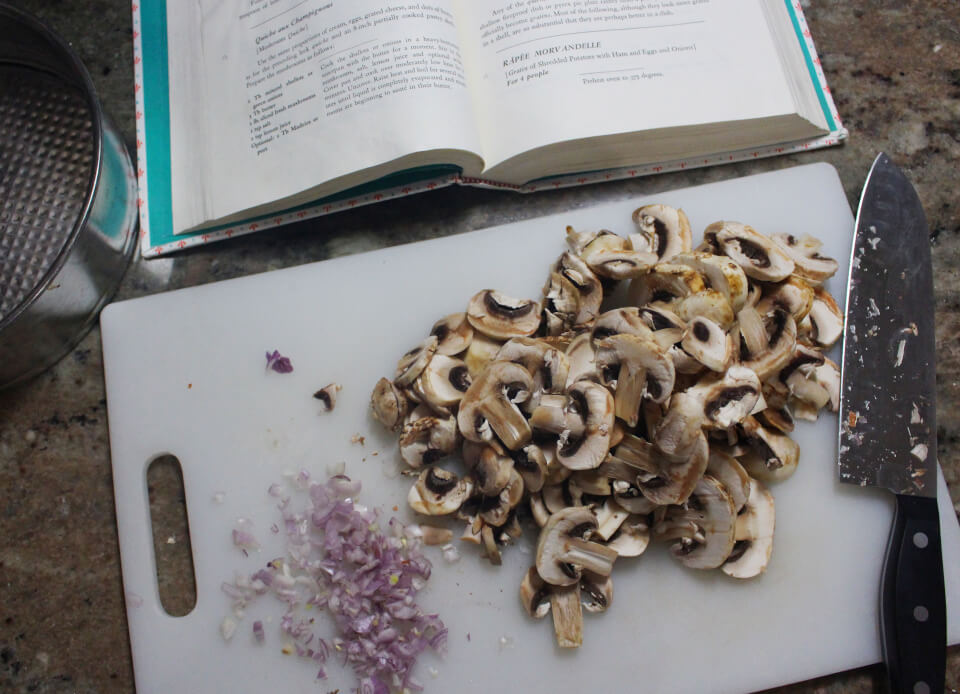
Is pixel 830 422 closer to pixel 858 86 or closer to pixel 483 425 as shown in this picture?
pixel 483 425

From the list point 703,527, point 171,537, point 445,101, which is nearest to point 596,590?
point 703,527

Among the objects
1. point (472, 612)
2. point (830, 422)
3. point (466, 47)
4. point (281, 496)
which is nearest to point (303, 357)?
Answer: point (281, 496)

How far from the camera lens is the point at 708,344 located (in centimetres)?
92

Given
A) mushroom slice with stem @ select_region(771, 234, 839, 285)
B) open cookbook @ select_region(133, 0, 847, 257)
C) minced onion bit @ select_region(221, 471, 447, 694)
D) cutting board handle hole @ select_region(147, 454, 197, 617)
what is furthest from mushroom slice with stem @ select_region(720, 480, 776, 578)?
cutting board handle hole @ select_region(147, 454, 197, 617)

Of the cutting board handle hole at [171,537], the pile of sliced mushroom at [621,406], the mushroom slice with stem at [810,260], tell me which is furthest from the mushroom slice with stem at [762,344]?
the cutting board handle hole at [171,537]

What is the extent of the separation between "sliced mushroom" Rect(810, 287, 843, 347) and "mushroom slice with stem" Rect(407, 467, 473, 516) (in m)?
0.57

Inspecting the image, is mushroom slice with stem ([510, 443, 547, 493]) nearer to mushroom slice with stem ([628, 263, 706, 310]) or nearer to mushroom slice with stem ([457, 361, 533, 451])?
mushroom slice with stem ([457, 361, 533, 451])

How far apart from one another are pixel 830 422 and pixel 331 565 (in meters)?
0.79

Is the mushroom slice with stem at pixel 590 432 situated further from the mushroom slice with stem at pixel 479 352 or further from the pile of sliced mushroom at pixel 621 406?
the mushroom slice with stem at pixel 479 352

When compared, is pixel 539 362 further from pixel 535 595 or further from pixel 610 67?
pixel 610 67

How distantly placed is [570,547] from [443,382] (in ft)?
0.96

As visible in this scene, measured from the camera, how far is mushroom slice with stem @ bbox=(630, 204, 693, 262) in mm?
1104

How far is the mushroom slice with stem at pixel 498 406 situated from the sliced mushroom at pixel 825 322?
1.49 feet

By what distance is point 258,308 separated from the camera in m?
1.19
